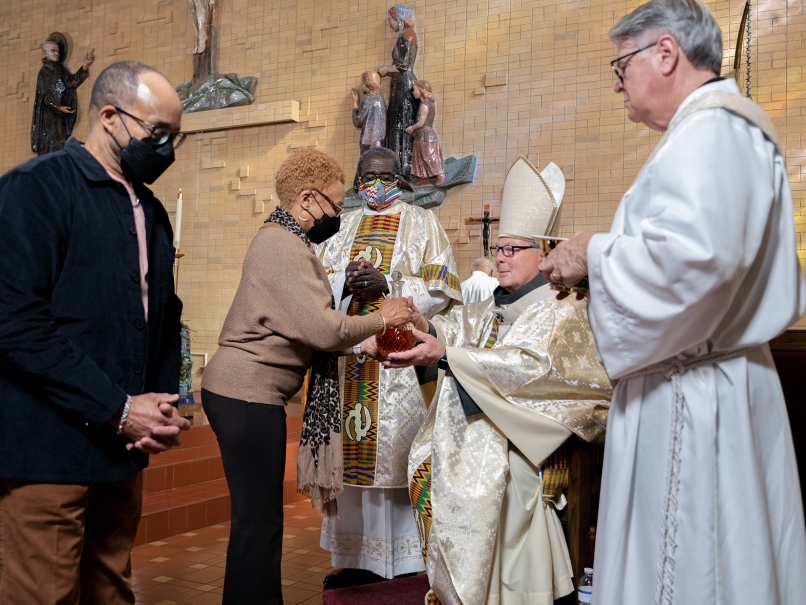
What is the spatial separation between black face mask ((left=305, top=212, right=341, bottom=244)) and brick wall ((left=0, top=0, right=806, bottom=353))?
386 centimetres

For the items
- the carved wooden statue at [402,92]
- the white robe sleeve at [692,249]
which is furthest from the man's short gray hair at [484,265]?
the white robe sleeve at [692,249]

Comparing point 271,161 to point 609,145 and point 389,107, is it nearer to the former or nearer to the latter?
point 389,107

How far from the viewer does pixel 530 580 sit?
96.6 inches

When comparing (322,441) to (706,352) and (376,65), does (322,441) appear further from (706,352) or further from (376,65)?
(376,65)

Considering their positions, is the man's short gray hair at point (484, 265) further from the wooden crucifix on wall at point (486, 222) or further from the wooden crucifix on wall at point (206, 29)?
the wooden crucifix on wall at point (206, 29)

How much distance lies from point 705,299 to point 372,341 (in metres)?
1.59

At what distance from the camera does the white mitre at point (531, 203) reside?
9.99 ft

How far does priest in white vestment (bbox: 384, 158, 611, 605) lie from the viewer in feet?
7.95

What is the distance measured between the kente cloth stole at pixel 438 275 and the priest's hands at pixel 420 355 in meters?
0.99

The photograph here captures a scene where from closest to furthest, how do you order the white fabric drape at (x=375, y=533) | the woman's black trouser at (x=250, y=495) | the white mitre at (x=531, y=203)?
1. the woman's black trouser at (x=250, y=495)
2. the white mitre at (x=531, y=203)
3. the white fabric drape at (x=375, y=533)

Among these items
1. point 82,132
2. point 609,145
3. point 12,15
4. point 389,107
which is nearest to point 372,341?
point 609,145

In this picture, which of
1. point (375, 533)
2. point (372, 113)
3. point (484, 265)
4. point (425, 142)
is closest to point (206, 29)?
point (372, 113)

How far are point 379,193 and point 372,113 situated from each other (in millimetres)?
3485

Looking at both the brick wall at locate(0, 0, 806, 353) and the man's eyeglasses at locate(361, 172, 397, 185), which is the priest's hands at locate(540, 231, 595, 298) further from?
the brick wall at locate(0, 0, 806, 353)
